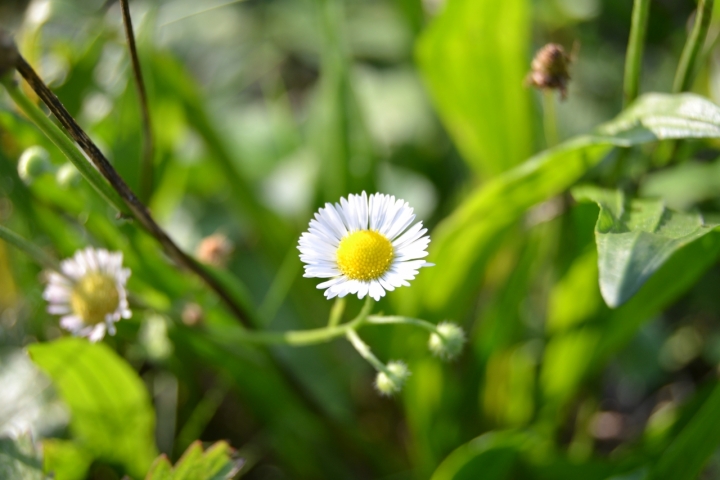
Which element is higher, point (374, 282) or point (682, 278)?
point (682, 278)

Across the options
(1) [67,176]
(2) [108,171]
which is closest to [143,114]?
(1) [67,176]

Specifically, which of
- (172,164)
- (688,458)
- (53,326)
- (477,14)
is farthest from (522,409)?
(53,326)

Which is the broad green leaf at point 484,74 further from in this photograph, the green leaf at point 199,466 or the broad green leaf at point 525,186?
the green leaf at point 199,466

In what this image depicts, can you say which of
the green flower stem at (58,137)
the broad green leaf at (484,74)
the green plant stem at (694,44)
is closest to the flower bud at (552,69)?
the green plant stem at (694,44)

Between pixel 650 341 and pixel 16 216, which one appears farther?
pixel 650 341

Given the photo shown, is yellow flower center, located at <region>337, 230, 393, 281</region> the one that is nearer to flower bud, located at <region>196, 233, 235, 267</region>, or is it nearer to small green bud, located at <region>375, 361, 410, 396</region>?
small green bud, located at <region>375, 361, 410, 396</region>

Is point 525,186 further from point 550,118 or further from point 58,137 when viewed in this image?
point 58,137

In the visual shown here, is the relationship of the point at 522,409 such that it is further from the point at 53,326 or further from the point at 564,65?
the point at 53,326

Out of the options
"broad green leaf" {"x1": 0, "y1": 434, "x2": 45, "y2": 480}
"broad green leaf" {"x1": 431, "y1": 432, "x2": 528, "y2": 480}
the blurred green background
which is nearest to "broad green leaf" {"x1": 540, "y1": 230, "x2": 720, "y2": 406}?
the blurred green background
